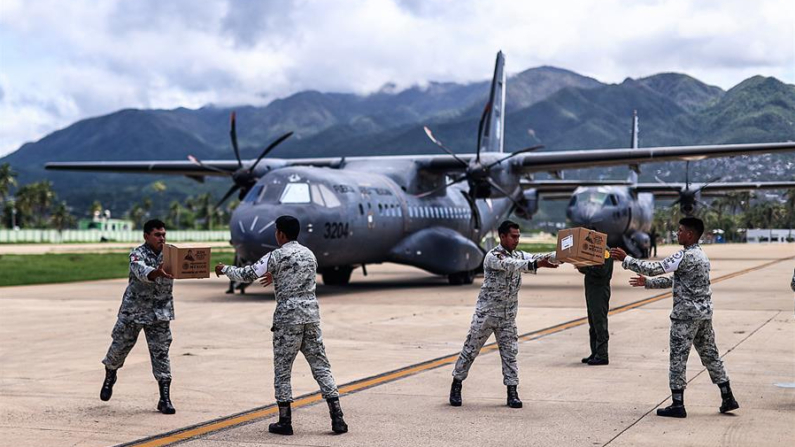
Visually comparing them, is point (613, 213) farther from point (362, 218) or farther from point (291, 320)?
point (291, 320)

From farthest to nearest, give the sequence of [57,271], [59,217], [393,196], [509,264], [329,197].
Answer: [59,217] < [57,271] < [393,196] < [329,197] < [509,264]

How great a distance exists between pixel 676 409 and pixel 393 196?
58.2 ft

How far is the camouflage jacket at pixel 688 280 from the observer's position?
8.06 meters

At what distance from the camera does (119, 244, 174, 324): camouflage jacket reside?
8367 millimetres

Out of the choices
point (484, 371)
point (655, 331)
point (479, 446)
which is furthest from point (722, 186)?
point (479, 446)

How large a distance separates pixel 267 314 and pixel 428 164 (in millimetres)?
11301

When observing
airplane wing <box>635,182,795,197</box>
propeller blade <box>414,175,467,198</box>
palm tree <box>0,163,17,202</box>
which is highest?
palm tree <box>0,163,17,202</box>

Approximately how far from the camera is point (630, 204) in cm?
4122

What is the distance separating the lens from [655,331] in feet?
47.8

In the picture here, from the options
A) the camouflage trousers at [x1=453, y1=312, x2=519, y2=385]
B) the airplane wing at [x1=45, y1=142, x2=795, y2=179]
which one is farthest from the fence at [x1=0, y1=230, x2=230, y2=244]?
the camouflage trousers at [x1=453, y1=312, x2=519, y2=385]

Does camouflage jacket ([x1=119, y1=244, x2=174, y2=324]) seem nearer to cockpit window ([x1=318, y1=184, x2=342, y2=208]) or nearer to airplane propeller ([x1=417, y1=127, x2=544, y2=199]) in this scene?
cockpit window ([x1=318, y1=184, x2=342, y2=208])

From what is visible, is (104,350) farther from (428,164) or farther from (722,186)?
(722,186)

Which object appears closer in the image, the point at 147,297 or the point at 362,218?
the point at 147,297

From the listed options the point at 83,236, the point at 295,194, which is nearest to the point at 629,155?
the point at 295,194
